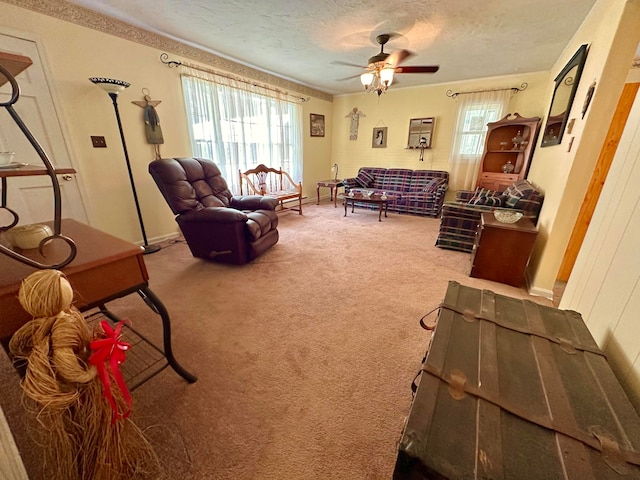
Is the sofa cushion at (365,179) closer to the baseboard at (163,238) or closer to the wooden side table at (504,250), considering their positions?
the wooden side table at (504,250)

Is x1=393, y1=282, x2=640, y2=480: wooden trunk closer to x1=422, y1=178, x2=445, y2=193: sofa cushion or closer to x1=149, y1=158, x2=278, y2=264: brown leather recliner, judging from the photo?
x1=149, y1=158, x2=278, y2=264: brown leather recliner

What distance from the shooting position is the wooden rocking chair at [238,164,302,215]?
4.14 meters

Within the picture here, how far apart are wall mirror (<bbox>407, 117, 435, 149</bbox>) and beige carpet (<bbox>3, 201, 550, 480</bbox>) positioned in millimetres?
3154

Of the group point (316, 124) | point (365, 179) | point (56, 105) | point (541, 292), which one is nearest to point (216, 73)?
point (56, 105)

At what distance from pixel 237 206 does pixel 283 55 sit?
218 centimetres

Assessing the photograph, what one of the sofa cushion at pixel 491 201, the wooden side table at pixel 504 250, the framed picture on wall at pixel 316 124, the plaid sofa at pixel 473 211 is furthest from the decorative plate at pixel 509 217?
the framed picture on wall at pixel 316 124

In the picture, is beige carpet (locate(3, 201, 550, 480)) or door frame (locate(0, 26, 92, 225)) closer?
beige carpet (locate(3, 201, 550, 480))

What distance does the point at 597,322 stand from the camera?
0.92 m

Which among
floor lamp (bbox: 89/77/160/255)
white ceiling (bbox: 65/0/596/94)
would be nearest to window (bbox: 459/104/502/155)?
white ceiling (bbox: 65/0/596/94)

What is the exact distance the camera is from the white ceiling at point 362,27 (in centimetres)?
224

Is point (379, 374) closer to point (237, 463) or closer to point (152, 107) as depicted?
point (237, 463)

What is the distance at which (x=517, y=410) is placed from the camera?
62 centimetres

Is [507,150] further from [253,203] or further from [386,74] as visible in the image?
[253,203]

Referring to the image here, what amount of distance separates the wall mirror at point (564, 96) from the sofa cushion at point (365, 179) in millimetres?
2933
